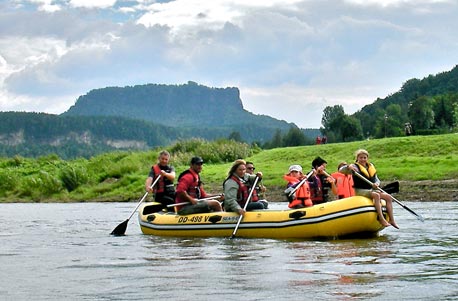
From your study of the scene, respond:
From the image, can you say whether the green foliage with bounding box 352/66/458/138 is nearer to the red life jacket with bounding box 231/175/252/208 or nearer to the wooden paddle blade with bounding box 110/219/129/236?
the wooden paddle blade with bounding box 110/219/129/236

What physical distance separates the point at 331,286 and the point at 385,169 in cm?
2649

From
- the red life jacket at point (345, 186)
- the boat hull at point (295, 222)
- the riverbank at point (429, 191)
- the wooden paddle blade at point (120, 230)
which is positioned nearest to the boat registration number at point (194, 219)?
the boat hull at point (295, 222)

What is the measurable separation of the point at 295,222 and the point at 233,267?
13.6 feet

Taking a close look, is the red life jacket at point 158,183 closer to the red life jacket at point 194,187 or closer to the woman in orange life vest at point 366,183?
the red life jacket at point 194,187

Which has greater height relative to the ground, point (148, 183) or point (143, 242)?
point (148, 183)

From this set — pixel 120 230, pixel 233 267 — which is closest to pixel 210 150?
pixel 120 230

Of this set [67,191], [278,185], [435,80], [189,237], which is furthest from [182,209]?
[435,80]

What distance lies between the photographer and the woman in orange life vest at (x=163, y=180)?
18.0 m

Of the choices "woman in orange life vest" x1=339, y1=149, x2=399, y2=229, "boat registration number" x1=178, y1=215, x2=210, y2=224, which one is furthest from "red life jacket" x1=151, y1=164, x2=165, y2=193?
"woman in orange life vest" x1=339, y1=149, x2=399, y2=229

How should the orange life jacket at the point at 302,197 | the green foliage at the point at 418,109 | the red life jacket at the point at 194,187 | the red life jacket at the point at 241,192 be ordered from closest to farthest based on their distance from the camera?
1. the orange life jacket at the point at 302,197
2. the red life jacket at the point at 241,192
3. the red life jacket at the point at 194,187
4. the green foliage at the point at 418,109

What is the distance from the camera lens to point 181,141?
5516 centimetres

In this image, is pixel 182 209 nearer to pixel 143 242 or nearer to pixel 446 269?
pixel 143 242

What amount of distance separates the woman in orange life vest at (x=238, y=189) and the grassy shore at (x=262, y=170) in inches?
588

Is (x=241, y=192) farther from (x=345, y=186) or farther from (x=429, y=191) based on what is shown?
(x=429, y=191)
